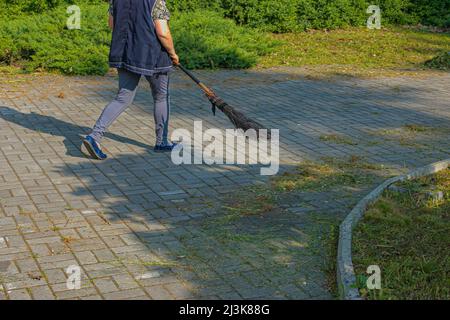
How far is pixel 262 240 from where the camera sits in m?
5.87

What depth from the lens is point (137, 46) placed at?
7.77m

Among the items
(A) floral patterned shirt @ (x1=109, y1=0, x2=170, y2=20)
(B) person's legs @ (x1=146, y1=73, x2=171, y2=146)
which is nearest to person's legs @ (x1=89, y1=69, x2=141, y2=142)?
(B) person's legs @ (x1=146, y1=73, x2=171, y2=146)

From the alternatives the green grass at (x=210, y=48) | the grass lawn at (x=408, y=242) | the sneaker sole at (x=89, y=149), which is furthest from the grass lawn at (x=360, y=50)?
the grass lawn at (x=408, y=242)

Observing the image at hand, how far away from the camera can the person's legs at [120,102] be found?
800cm

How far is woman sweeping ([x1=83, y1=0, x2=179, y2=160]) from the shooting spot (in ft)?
25.4

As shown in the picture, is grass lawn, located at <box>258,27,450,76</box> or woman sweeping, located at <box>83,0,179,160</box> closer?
woman sweeping, located at <box>83,0,179,160</box>

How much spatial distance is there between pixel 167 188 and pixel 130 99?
144 cm

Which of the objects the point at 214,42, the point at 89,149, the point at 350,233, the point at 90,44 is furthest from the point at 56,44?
the point at 350,233

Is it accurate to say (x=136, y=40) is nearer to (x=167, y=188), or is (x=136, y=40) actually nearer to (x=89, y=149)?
(x=89, y=149)

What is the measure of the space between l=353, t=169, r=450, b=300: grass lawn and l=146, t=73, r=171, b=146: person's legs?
260cm

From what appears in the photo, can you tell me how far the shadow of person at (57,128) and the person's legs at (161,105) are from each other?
0.26 m

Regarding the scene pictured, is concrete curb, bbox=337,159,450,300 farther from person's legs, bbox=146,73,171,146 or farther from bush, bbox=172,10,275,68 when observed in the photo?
bush, bbox=172,10,275,68

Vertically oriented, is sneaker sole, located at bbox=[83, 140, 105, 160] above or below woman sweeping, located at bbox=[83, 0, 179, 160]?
below

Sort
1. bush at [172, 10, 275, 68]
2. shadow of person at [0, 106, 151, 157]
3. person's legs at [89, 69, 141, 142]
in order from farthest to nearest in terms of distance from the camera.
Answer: bush at [172, 10, 275, 68], shadow of person at [0, 106, 151, 157], person's legs at [89, 69, 141, 142]
